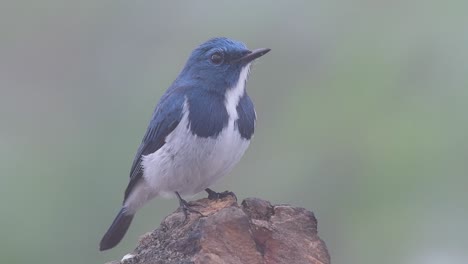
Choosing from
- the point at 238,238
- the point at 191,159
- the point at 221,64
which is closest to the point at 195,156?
the point at 191,159

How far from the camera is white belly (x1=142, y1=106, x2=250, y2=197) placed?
20.1 feet

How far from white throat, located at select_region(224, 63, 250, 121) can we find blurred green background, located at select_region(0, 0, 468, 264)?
1.83 meters

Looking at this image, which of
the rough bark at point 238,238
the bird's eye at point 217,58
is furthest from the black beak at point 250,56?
the rough bark at point 238,238

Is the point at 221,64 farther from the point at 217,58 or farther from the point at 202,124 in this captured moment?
the point at 202,124

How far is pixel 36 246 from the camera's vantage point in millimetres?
7711

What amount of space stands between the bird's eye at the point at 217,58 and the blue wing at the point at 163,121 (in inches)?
10.4

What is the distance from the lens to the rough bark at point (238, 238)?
477 centimetres

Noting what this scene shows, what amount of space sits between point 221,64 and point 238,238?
5.88 ft

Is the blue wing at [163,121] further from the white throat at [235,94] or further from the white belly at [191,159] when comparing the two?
the white throat at [235,94]

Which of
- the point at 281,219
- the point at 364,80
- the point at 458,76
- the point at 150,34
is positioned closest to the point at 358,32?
the point at 364,80

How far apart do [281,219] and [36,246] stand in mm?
3143

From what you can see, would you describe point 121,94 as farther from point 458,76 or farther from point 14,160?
point 458,76

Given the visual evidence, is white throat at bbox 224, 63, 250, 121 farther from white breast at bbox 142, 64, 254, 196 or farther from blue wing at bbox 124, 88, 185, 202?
blue wing at bbox 124, 88, 185, 202

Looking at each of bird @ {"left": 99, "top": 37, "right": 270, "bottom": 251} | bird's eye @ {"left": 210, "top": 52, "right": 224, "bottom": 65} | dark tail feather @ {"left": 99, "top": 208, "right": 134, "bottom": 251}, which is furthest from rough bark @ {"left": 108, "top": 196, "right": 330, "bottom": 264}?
dark tail feather @ {"left": 99, "top": 208, "right": 134, "bottom": 251}
